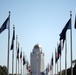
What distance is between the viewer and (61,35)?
38.2 metres

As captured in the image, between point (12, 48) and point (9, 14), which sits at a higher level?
point (9, 14)

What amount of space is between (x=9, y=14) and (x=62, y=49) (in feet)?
39.2

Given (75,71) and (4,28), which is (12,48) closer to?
(4,28)

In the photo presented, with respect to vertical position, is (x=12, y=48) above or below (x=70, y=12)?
below

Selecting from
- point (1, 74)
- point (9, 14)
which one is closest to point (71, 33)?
point (9, 14)

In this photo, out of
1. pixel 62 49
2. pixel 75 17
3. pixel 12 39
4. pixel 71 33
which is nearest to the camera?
pixel 75 17

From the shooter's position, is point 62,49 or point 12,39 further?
point 62,49

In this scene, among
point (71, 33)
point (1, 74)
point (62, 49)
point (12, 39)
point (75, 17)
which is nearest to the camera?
point (75, 17)

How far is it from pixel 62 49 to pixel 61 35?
896 centimetres

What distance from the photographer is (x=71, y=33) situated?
123 feet

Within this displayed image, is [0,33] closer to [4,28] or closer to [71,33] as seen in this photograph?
[4,28]

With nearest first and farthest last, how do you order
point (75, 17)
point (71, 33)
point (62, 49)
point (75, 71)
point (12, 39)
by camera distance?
point (75, 17) < point (71, 33) < point (12, 39) < point (62, 49) < point (75, 71)

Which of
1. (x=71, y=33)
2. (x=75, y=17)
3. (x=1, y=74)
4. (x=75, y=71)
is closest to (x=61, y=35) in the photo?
(x=71, y=33)

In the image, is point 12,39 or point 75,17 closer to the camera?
point 75,17
